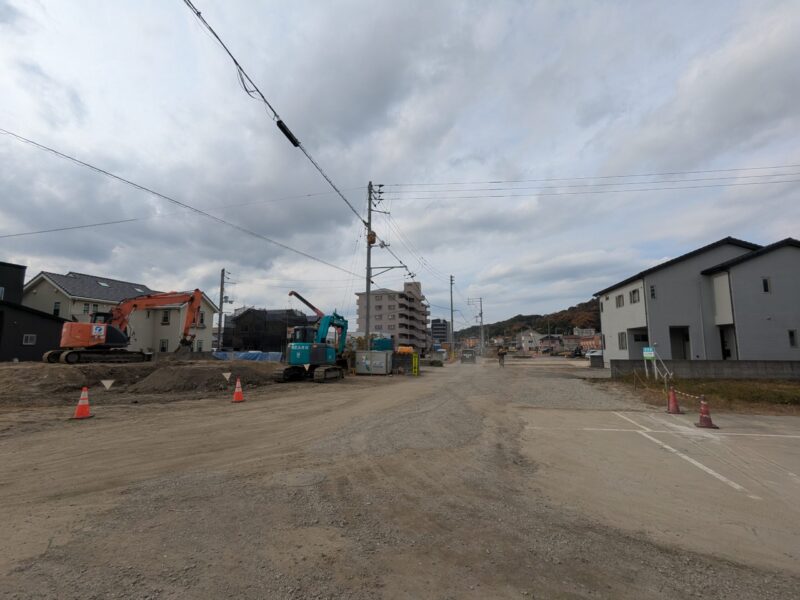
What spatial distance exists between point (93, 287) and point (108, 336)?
865 inches

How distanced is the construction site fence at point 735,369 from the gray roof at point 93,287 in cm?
4523

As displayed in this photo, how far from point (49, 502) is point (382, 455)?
4.50m

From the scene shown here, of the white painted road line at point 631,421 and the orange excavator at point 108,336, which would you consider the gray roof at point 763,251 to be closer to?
the white painted road line at point 631,421

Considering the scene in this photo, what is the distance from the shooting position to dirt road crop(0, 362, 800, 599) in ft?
10.7

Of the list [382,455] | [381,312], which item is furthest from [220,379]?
[381,312]

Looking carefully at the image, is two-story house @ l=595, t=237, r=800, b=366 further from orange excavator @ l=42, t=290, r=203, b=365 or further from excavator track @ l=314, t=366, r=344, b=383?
orange excavator @ l=42, t=290, r=203, b=365

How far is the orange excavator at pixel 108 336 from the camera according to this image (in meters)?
A: 21.0

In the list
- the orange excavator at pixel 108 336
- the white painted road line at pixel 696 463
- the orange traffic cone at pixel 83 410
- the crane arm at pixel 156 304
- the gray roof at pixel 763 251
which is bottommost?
the white painted road line at pixel 696 463

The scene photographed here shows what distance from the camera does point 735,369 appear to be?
20328mm

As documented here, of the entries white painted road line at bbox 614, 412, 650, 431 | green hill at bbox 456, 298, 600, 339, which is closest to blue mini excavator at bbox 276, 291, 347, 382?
white painted road line at bbox 614, 412, 650, 431

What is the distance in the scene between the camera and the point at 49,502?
492cm

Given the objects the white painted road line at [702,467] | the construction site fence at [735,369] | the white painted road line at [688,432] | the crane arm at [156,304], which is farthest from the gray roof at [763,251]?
the crane arm at [156,304]

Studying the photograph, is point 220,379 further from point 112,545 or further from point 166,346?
point 166,346

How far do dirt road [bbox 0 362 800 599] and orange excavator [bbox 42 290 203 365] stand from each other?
13.7m
